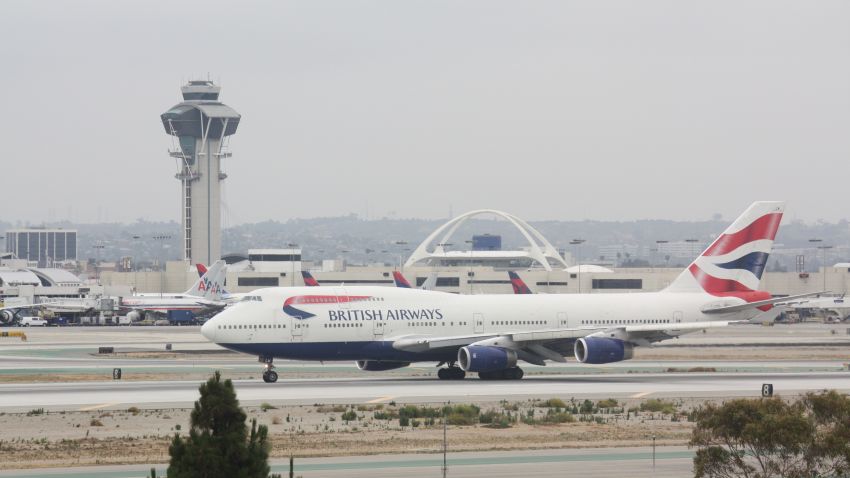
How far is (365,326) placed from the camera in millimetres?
56719

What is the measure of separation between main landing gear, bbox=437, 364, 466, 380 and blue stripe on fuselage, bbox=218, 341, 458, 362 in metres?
1.49

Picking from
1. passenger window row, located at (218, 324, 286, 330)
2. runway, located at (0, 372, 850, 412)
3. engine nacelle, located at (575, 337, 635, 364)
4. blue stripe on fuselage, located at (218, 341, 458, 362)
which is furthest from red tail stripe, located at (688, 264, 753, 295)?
passenger window row, located at (218, 324, 286, 330)

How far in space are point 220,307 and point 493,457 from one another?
11218 centimetres

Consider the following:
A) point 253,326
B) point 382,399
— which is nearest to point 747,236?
point 382,399

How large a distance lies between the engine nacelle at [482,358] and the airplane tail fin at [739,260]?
443 inches

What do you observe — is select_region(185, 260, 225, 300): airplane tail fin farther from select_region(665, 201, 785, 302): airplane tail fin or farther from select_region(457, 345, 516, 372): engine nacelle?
select_region(457, 345, 516, 372): engine nacelle

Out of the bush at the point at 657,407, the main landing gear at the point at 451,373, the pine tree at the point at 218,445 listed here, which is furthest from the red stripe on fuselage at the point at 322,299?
the pine tree at the point at 218,445

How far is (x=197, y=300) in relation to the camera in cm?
14750

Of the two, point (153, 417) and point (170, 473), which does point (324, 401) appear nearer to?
point (153, 417)

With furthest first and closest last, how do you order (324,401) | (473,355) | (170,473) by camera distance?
(473,355)
(324,401)
(170,473)

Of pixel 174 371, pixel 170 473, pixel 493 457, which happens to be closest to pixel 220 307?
pixel 174 371

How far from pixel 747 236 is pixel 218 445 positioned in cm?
4662

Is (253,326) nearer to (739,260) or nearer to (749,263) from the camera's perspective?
(739,260)

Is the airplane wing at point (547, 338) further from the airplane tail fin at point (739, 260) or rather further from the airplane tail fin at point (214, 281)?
the airplane tail fin at point (214, 281)
